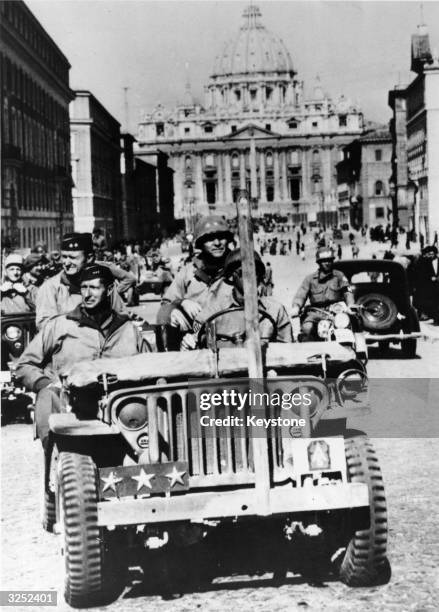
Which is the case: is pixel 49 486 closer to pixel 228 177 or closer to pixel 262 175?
pixel 262 175

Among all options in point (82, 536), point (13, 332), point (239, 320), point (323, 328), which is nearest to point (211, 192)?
point (13, 332)

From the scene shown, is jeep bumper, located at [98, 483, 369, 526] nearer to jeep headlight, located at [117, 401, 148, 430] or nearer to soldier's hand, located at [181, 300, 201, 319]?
jeep headlight, located at [117, 401, 148, 430]

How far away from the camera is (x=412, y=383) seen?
12.9 metres

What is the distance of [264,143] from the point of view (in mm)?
168750

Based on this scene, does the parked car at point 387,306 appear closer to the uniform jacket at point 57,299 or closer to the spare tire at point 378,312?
the spare tire at point 378,312

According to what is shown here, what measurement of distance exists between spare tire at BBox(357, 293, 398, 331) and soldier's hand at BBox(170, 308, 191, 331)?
7.74m

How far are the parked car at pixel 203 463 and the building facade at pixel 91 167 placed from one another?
195ft

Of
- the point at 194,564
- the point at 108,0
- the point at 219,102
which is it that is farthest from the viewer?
the point at 219,102

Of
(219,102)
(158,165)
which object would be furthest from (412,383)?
(219,102)

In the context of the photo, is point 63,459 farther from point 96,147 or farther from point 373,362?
point 96,147

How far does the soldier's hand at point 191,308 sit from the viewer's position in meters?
7.57

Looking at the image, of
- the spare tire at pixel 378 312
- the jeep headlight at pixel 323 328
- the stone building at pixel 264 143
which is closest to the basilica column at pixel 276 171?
the stone building at pixel 264 143

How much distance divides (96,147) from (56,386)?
70300mm

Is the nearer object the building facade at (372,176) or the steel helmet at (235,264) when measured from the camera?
the steel helmet at (235,264)
